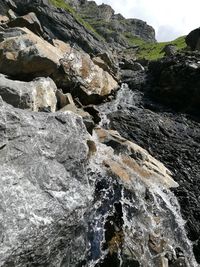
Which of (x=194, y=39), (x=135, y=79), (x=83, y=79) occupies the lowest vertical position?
(x=135, y=79)

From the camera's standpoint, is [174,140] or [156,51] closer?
[174,140]

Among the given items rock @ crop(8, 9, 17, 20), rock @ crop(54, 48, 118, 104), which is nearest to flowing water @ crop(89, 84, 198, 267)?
rock @ crop(54, 48, 118, 104)

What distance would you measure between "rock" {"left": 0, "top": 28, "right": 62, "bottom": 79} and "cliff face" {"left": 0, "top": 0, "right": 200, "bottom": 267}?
7cm

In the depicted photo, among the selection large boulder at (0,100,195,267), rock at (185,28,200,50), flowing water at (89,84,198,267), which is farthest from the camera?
rock at (185,28,200,50)

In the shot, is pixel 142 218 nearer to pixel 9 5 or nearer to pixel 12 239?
pixel 12 239

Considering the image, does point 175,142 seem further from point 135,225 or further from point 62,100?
point 135,225

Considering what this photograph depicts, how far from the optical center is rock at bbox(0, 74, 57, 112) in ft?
70.1

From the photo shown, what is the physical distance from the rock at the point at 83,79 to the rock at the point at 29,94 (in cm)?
516

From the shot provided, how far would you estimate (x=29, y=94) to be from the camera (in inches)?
875

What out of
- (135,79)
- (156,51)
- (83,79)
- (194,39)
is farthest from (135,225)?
(156,51)

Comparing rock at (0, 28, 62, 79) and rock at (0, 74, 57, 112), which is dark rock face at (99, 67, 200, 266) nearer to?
rock at (0, 28, 62, 79)

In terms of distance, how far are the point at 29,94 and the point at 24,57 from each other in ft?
20.0

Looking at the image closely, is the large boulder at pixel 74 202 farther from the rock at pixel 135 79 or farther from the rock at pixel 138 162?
the rock at pixel 135 79

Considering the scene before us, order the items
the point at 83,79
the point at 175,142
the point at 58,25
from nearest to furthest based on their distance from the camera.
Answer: the point at 175,142 < the point at 83,79 < the point at 58,25
